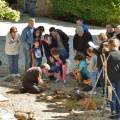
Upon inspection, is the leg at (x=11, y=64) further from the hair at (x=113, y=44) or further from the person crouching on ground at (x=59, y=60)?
the hair at (x=113, y=44)

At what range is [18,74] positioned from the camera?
40.9ft

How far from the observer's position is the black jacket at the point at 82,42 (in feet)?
38.5

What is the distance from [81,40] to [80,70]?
37.3 inches

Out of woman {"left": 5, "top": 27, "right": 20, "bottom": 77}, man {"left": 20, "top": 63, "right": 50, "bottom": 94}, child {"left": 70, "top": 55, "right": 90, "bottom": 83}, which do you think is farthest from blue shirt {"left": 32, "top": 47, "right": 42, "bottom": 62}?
man {"left": 20, "top": 63, "right": 50, "bottom": 94}

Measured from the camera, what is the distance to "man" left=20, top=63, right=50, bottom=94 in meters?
10.5

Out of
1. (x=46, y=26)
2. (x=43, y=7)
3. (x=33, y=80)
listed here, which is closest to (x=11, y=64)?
(x=33, y=80)

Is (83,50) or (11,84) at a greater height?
(83,50)

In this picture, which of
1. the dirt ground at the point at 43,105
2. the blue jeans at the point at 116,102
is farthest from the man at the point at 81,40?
the blue jeans at the point at 116,102

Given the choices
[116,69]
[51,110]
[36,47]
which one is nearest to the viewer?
[116,69]

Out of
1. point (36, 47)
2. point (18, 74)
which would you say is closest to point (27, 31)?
point (36, 47)

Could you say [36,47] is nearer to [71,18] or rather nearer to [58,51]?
[58,51]

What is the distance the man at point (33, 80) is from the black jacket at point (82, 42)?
1.65 metres

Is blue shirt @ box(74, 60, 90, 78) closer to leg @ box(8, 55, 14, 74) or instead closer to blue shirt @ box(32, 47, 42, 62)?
blue shirt @ box(32, 47, 42, 62)

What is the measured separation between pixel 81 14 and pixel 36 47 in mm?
11373
